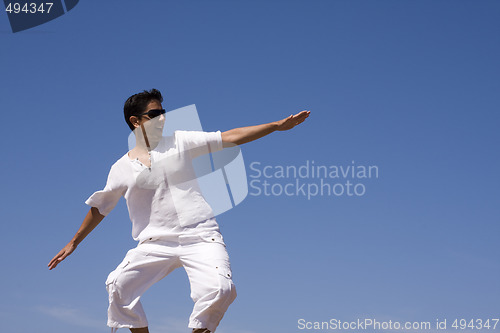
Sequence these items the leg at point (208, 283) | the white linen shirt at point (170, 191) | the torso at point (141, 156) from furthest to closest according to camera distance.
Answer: the torso at point (141, 156) < the white linen shirt at point (170, 191) < the leg at point (208, 283)

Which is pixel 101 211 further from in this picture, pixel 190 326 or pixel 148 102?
pixel 190 326

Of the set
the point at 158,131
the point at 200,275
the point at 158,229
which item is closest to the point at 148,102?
the point at 158,131

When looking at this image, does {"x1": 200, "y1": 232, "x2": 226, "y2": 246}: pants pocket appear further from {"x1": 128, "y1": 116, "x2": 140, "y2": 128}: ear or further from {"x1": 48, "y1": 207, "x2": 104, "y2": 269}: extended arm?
{"x1": 128, "y1": 116, "x2": 140, "y2": 128}: ear

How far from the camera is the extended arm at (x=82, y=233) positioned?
26.3 ft

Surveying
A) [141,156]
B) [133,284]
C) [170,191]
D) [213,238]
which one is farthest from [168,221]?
[141,156]

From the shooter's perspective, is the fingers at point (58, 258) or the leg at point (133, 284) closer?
the leg at point (133, 284)

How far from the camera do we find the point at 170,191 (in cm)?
747

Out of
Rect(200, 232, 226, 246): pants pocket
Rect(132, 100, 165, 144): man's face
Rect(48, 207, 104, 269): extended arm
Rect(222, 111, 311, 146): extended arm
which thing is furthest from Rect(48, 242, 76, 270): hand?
Rect(222, 111, 311, 146): extended arm

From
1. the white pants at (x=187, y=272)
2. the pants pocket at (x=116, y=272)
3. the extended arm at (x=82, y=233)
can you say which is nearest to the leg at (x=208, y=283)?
the white pants at (x=187, y=272)

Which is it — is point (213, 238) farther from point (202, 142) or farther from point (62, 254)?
point (62, 254)

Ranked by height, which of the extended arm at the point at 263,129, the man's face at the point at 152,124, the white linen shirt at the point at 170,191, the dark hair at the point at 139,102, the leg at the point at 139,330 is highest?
the dark hair at the point at 139,102

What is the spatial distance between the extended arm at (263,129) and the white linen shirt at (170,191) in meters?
0.23

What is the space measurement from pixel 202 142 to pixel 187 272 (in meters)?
1.49

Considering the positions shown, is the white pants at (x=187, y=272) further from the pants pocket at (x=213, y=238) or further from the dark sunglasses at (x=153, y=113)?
the dark sunglasses at (x=153, y=113)
